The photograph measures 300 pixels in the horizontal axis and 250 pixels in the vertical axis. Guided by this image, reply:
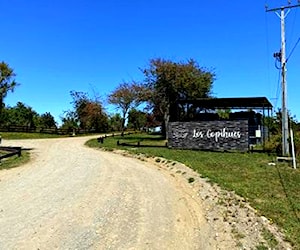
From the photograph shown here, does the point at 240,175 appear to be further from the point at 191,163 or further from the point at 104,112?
the point at 104,112

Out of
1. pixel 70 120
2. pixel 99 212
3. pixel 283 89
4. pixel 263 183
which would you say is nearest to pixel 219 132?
pixel 283 89

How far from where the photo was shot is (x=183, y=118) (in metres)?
38.7

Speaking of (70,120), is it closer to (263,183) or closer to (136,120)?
(136,120)

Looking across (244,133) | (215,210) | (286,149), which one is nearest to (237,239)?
(215,210)

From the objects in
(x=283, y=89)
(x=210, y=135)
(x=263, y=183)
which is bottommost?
(x=263, y=183)

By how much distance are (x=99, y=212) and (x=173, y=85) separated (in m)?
30.0

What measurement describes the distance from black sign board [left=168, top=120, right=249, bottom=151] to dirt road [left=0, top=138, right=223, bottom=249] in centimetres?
905

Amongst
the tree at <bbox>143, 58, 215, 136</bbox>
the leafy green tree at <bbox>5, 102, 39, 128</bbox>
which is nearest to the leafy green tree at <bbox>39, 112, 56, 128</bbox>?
the leafy green tree at <bbox>5, 102, 39, 128</bbox>

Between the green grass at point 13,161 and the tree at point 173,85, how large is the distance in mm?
18496

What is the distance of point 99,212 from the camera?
10070mm

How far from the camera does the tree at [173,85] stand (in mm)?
39156

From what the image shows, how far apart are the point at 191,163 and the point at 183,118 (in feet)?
68.5

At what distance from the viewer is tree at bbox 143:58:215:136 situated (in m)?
39.2

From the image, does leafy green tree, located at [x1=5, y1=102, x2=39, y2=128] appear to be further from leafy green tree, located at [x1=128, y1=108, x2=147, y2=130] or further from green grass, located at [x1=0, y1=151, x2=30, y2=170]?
green grass, located at [x1=0, y1=151, x2=30, y2=170]
